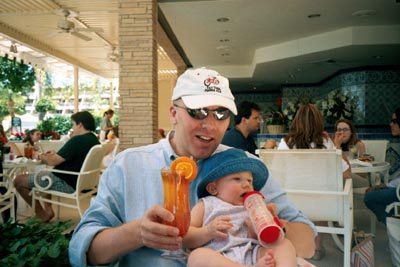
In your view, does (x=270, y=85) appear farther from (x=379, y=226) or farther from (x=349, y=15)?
(x=379, y=226)

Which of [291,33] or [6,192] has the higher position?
[291,33]

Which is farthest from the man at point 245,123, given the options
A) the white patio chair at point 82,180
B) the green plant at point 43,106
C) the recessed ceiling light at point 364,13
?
the green plant at point 43,106

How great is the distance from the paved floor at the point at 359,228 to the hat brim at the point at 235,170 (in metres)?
2.27

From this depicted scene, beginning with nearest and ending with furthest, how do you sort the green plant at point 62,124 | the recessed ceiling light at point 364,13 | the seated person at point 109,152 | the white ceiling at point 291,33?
the seated person at point 109,152 → the white ceiling at point 291,33 → the recessed ceiling light at point 364,13 → the green plant at point 62,124

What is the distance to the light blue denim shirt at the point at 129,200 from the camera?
1.19 meters

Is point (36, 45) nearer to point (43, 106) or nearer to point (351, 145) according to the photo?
point (43, 106)

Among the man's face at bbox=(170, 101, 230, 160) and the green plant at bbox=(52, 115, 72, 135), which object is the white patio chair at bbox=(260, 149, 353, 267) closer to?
the man's face at bbox=(170, 101, 230, 160)

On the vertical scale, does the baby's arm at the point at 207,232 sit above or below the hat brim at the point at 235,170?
below

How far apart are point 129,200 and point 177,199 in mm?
372

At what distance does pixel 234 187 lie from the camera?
Result: 1.26 meters

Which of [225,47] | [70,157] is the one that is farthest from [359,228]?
[225,47]

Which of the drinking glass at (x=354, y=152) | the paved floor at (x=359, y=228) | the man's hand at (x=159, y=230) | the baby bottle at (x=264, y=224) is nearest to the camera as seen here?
the man's hand at (x=159, y=230)

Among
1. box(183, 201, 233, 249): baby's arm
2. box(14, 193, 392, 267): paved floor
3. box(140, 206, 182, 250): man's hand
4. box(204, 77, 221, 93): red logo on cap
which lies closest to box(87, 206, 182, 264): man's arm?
box(140, 206, 182, 250): man's hand

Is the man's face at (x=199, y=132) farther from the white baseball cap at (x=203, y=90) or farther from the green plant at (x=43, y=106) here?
the green plant at (x=43, y=106)
